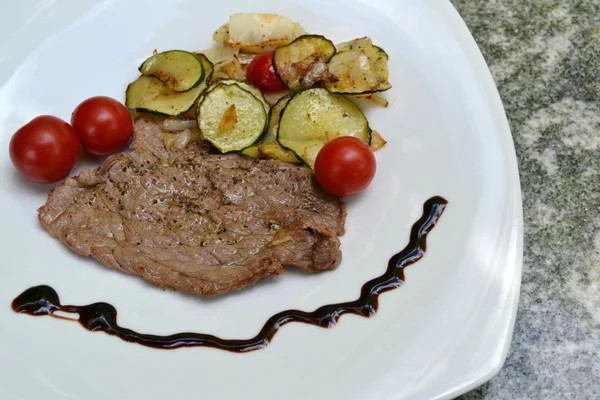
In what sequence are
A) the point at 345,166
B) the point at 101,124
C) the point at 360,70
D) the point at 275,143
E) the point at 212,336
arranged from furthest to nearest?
1. the point at 360,70
2. the point at 275,143
3. the point at 101,124
4. the point at 345,166
5. the point at 212,336

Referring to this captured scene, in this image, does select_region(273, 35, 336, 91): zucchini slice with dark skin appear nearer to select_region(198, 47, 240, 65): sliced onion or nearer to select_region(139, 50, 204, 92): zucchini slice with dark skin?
select_region(198, 47, 240, 65): sliced onion

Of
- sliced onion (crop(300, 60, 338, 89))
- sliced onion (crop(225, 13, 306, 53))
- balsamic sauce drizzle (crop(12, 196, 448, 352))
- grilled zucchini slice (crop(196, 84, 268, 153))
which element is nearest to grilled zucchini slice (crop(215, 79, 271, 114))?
grilled zucchini slice (crop(196, 84, 268, 153))

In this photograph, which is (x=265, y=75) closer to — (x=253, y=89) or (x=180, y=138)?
(x=253, y=89)

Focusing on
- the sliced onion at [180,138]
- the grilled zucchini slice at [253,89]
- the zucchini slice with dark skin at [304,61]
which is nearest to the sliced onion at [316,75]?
the zucchini slice with dark skin at [304,61]

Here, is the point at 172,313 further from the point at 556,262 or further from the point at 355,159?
the point at 556,262

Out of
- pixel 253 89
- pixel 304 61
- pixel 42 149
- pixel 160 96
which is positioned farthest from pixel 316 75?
pixel 42 149
